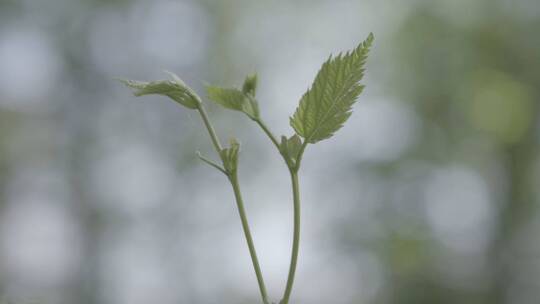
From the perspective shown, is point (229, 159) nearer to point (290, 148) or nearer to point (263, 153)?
point (290, 148)

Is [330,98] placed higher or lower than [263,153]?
lower

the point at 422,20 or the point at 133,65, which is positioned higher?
the point at 422,20

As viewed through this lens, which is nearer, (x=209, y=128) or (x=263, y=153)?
(x=209, y=128)

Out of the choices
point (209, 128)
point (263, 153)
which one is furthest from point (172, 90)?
point (263, 153)

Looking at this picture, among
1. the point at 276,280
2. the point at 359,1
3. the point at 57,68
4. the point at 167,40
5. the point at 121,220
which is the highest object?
the point at 359,1

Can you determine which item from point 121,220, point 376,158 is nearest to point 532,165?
point 376,158

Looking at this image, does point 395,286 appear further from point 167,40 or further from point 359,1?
point 167,40

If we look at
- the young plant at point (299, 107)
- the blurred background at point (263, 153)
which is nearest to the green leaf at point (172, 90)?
the young plant at point (299, 107)
